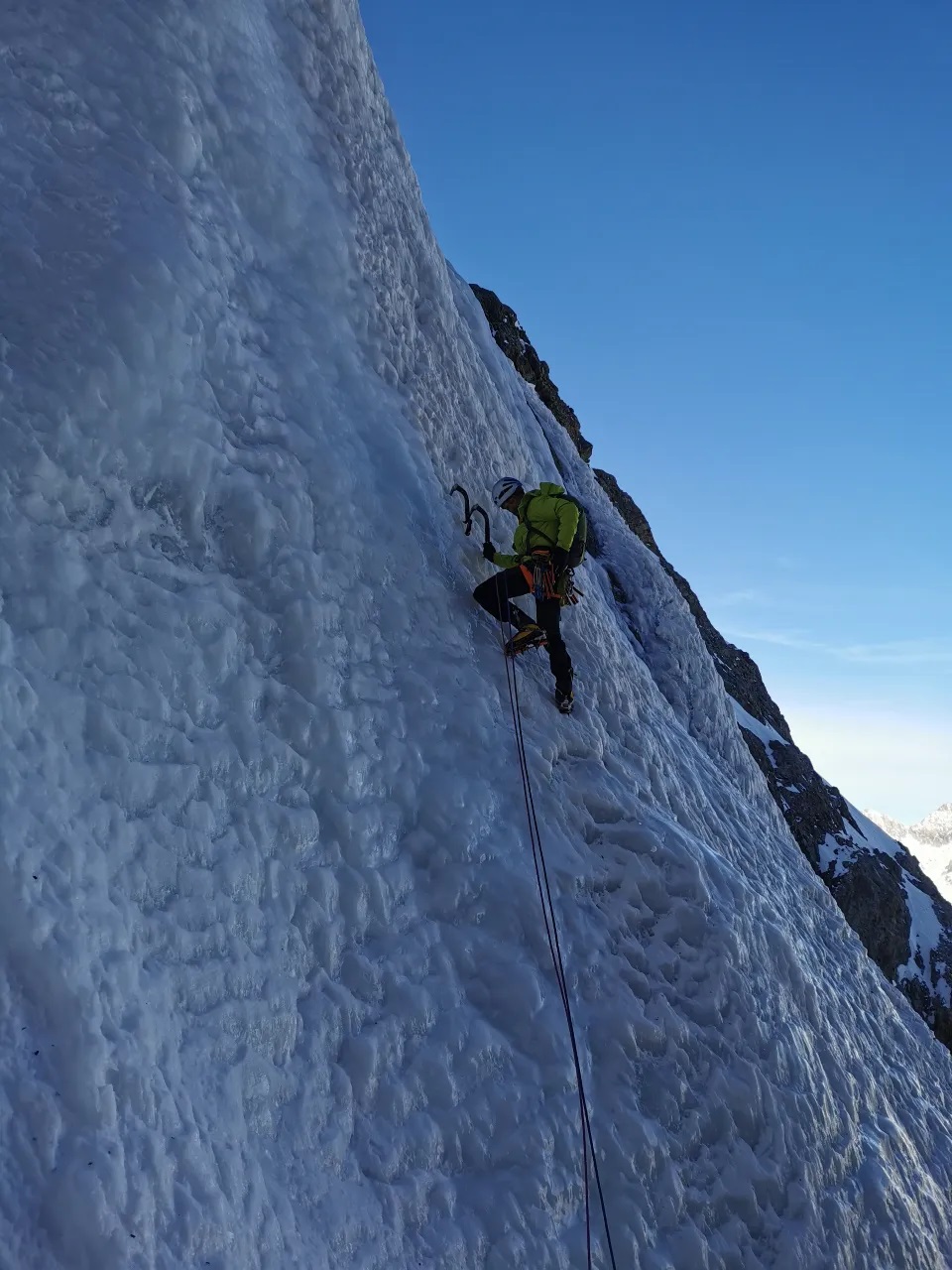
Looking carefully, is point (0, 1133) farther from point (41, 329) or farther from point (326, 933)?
point (41, 329)

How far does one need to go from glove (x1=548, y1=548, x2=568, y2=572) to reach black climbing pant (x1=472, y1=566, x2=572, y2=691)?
0.28 metres

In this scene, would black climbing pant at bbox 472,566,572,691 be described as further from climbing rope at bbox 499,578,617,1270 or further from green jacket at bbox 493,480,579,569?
green jacket at bbox 493,480,579,569

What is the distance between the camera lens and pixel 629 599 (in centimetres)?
1491

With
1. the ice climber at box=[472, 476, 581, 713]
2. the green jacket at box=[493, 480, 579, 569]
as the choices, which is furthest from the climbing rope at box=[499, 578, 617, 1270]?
the green jacket at box=[493, 480, 579, 569]

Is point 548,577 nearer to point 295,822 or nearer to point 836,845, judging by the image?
point 295,822

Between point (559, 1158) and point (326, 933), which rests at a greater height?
point (326, 933)

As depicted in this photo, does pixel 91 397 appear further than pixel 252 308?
No

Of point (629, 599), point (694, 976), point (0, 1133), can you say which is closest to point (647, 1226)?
point (694, 976)

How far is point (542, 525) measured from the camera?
763 centimetres

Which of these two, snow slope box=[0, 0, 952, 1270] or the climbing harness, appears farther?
the climbing harness

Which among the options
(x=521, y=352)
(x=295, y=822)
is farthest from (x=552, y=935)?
(x=521, y=352)

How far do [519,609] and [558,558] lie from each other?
536 millimetres

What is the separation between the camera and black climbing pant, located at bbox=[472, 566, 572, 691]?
7.32m

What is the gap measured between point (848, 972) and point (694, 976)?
496cm
